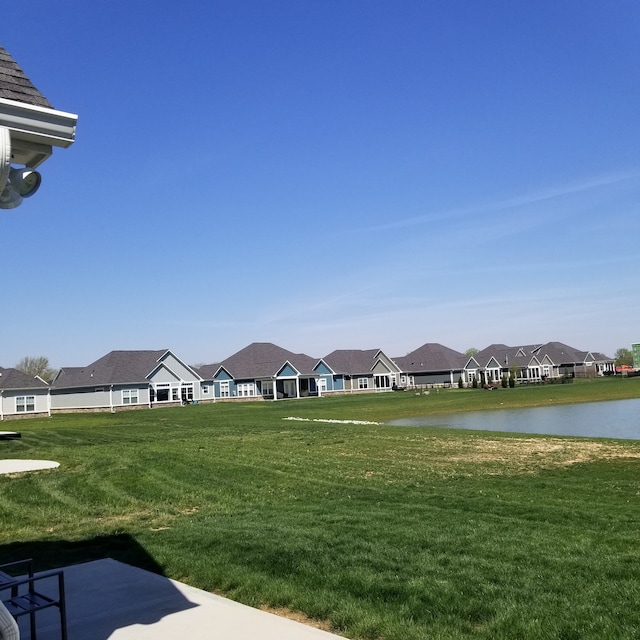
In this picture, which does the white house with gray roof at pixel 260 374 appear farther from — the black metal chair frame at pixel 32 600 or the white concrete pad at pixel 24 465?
the black metal chair frame at pixel 32 600

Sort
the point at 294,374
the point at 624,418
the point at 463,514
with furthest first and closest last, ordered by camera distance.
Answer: the point at 294,374
the point at 624,418
the point at 463,514

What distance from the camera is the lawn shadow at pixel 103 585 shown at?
228 inches

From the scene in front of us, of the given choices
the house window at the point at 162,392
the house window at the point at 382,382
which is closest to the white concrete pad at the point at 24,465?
the house window at the point at 162,392

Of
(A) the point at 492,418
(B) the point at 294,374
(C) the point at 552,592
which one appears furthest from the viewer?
(B) the point at 294,374

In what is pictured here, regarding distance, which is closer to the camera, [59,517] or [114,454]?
[59,517]

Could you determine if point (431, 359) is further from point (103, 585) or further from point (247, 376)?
point (103, 585)

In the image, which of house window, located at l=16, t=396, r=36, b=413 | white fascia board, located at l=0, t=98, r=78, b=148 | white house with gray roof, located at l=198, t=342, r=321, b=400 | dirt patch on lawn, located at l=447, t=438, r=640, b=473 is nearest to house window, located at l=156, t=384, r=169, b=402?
white house with gray roof, located at l=198, t=342, r=321, b=400

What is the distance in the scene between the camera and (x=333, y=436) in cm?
2384

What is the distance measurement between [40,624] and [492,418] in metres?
32.9

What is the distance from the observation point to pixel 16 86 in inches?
190

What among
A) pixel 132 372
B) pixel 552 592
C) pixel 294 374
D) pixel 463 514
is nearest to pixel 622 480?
pixel 463 514

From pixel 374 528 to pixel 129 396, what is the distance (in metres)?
57.2

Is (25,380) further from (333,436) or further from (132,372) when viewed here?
(333,436)

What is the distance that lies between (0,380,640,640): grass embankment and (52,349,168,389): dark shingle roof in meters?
43.9
